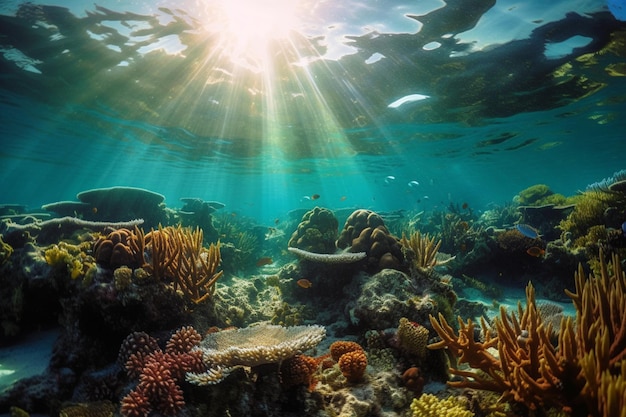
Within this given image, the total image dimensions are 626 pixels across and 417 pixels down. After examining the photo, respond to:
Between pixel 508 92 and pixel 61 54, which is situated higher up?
pixel 61 54

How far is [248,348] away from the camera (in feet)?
12.7

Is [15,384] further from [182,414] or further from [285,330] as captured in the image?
[285,330]

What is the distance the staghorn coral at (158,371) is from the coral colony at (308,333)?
0.06ft

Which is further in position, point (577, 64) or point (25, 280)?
point (577, 64)

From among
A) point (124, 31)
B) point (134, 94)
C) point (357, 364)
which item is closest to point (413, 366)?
point (357, 364)

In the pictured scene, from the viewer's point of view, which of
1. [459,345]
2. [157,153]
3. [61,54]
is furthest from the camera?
[157,153]

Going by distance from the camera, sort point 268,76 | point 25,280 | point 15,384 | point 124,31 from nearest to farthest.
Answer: point 15,384 → point 25,280 → point 124,31 → point 268,76

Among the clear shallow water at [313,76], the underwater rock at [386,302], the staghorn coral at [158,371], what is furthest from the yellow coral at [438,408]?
the clear shallow water at [313,76]

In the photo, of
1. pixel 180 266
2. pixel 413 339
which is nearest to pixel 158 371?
pixel 180 266

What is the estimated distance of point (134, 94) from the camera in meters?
16.8

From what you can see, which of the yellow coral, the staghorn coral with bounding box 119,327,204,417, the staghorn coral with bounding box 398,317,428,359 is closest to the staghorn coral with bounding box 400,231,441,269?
the staghorn coral with bounding box 398,317,428,359

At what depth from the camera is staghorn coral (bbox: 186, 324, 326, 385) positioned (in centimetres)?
369

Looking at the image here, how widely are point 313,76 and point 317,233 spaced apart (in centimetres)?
852

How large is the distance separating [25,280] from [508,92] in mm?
19810
